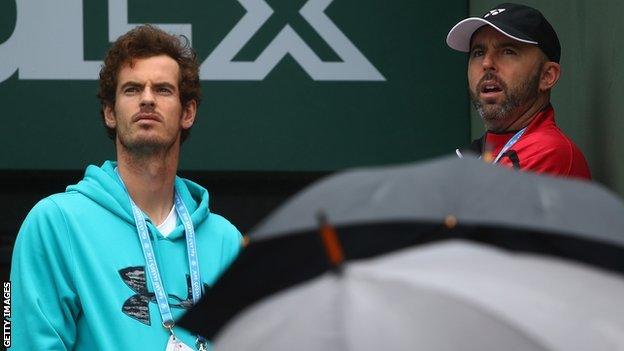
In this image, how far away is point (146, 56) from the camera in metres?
4.84

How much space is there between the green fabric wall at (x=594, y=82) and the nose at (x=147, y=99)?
152 centimetres

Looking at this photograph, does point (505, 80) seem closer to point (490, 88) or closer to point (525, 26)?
point (490, 88)

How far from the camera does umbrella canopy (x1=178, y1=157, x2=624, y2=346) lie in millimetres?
2227

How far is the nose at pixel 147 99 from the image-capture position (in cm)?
471

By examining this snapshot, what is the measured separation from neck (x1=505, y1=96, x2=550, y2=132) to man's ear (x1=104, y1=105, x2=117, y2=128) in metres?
1.32

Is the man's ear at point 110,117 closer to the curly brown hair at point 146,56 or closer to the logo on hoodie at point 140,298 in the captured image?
the curly brown hair at point 146,56

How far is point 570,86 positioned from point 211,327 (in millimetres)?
3055

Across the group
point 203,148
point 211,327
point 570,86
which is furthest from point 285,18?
point 211,327

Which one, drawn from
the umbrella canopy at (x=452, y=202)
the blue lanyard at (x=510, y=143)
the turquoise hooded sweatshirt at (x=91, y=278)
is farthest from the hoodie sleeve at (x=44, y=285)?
the umbrella canopy at (x=452, y=202)

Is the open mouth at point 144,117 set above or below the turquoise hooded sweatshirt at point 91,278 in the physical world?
above

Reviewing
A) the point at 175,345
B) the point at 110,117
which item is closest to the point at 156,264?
the point at 175,345

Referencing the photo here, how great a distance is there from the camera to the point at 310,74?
6.64m

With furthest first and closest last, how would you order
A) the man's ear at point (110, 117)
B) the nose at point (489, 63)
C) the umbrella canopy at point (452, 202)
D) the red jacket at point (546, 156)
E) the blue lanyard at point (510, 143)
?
the man's ear at point (110, 117) < the nose at point (489, 63) < the blue lanyard at point (510, 143) < the red jacket at point (546, 156) < the umbrella canopy at point (452, 202)

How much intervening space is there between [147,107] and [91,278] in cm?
69
